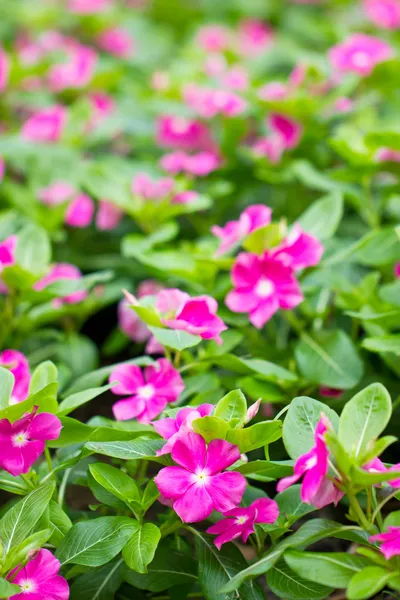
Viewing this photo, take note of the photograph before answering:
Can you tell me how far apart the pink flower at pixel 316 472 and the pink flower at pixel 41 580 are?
29cm

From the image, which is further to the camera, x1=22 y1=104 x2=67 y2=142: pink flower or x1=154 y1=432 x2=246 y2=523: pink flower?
x1=22 y1=104 x2=67 y2=142: pink flower

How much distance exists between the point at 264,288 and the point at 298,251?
0.08 metres

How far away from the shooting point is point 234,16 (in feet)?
10.8

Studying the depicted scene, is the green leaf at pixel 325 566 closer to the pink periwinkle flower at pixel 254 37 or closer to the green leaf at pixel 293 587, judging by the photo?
the green leaf at pixel 293 587

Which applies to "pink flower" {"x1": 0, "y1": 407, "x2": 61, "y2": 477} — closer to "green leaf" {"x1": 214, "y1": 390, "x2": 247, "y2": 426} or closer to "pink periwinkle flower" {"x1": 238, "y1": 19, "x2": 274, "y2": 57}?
"green leaf" {"x1": 214, "y1": 390, "x2": 247, "y2": 426}

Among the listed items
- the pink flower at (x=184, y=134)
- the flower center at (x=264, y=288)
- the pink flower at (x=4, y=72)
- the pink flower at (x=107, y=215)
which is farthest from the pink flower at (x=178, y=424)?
the pink flower at (x=4, y=72)

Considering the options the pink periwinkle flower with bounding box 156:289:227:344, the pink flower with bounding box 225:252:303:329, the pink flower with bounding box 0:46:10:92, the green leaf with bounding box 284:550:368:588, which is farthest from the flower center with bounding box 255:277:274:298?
the pink flower with bounding box 0:46:10:92

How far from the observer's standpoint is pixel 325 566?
2.69 feet

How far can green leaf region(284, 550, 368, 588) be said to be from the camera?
808 mm

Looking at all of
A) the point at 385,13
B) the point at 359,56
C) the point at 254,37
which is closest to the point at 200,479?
the point at 359,56

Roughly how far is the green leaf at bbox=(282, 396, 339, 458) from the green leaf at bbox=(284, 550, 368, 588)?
0.12 metres

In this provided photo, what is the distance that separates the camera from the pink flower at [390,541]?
0.80m

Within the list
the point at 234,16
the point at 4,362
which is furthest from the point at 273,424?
the point at 234,16

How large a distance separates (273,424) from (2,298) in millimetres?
932
